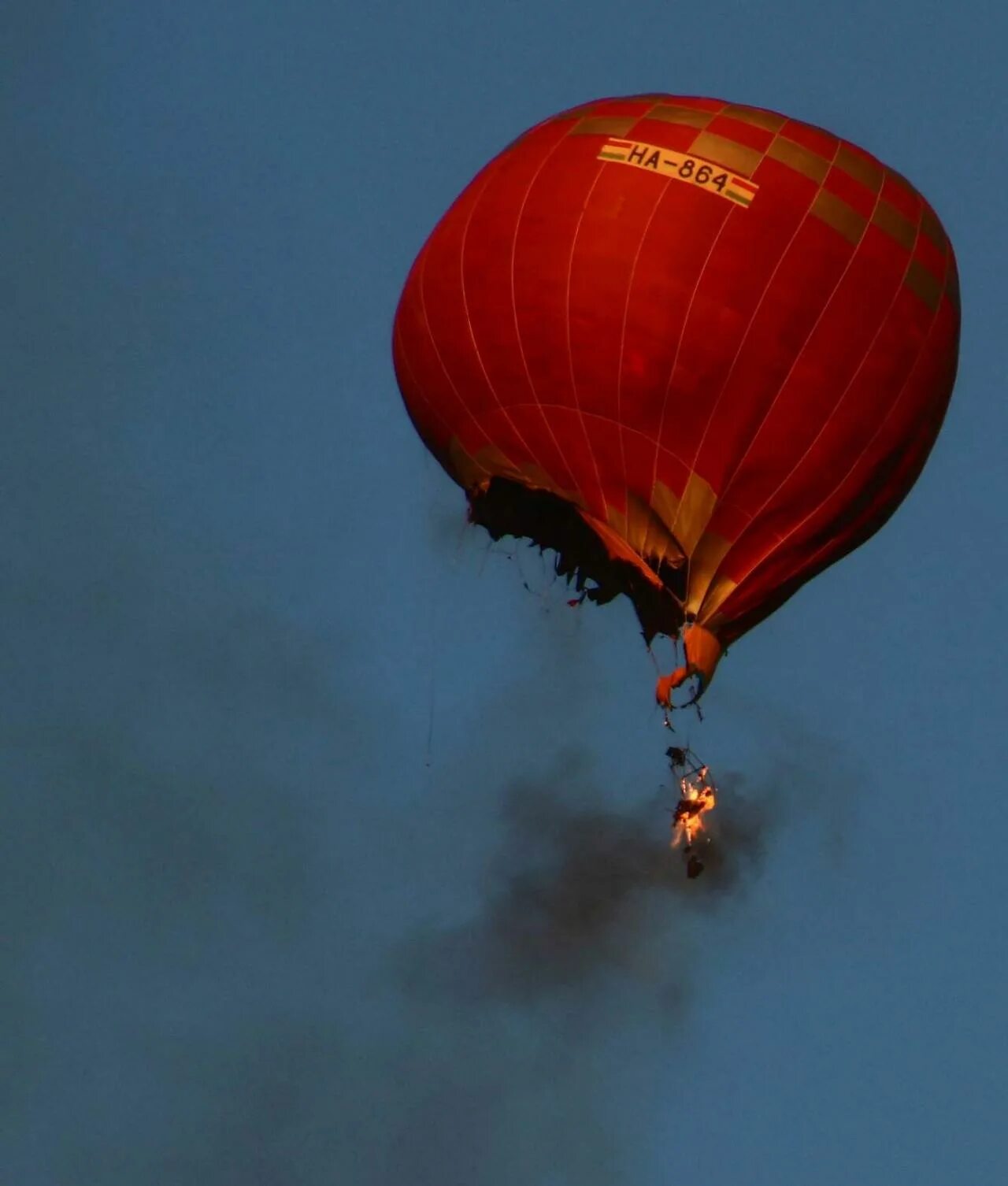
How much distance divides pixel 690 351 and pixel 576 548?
3.46 meters

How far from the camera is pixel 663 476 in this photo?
5769 centimetres

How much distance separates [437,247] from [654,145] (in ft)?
9.60

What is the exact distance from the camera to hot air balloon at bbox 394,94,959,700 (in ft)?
189

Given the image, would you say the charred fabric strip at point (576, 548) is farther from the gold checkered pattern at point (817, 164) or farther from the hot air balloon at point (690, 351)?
the gold checkered pattern at point (817, 164)

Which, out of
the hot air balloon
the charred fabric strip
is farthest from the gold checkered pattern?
the charred fabric strip

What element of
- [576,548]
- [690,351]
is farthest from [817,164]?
[576,548]

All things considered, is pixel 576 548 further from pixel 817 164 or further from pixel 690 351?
pixel 817 164

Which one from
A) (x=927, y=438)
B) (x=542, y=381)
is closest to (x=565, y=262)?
(x=542, y=381)

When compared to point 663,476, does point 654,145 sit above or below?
above

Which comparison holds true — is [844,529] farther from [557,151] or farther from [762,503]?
[557,151]

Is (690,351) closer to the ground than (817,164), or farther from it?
closer to the ground

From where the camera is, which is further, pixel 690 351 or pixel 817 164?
pixel 817 164

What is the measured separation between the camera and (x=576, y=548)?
59.8 meters

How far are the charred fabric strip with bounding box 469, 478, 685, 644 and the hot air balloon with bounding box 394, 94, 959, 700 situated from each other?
42 mm
